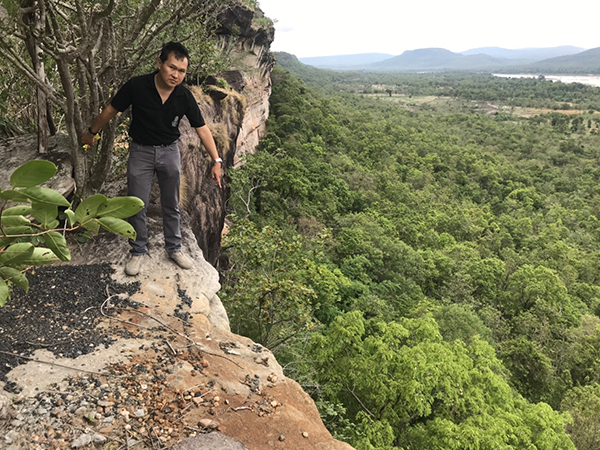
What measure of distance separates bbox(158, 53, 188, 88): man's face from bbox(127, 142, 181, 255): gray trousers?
78 centimetres

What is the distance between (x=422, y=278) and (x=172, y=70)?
25.4 m

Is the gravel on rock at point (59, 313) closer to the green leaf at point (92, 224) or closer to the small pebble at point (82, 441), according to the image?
the small pebble at point (82, 441)

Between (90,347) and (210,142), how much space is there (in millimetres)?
2489

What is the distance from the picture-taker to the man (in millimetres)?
3815

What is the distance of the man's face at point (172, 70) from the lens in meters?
3.67

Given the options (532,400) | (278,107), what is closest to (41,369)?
(532,400)

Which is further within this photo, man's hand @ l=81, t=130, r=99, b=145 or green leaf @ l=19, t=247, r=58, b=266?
man's hand @ l=81, t=130, r=99, b=145

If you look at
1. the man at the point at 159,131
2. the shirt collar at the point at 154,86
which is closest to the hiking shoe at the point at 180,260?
the man at the point at 159,131

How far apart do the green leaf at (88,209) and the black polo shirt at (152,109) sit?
9.42ft

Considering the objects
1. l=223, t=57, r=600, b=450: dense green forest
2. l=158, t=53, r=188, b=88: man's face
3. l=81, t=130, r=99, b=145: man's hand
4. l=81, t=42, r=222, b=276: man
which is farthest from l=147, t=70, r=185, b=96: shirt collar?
l=223, t=57, r=600, b=450: dense green forest

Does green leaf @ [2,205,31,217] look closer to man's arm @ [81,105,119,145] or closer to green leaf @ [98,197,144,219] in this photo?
green leaf @ [98,197,144,219]

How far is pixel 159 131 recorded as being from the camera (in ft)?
13.4

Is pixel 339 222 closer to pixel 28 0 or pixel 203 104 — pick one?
pixel 203 104

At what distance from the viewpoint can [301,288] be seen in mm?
7098
